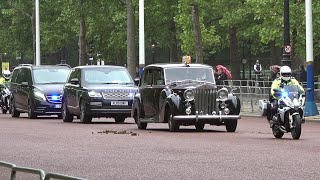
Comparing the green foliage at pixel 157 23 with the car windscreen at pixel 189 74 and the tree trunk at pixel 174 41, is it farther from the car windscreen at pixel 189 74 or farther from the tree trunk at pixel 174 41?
the car windscreen at pixel 189 74

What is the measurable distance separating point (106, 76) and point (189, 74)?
21.9 ft

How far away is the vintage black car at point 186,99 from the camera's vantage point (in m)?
26.9

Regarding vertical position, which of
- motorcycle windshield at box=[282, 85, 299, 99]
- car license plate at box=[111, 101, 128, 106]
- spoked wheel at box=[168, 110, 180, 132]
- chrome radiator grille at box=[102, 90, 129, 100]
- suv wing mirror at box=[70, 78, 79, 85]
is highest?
suv wing mirror at box=[70, 78, 79, 85]

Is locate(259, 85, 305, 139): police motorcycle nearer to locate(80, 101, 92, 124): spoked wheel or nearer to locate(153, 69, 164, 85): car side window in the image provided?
locate(153, 69, 164, 85): car side window

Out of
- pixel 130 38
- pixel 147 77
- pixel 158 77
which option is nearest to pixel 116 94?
pixel 147 77

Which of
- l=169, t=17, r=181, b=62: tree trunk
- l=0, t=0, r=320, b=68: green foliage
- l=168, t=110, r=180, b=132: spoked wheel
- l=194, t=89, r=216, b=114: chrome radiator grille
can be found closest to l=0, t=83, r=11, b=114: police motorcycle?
l=0, t=0, r=320, b=68: green foliage

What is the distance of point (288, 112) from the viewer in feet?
78.3


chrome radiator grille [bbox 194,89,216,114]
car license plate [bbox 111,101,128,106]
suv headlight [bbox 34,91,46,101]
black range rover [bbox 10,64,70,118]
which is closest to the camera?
chrome radiator grille [bbox 194,89,216,114]

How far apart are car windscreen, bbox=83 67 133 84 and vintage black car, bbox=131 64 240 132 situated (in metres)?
5.16

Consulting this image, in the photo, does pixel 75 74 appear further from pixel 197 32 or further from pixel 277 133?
pixel 197 32

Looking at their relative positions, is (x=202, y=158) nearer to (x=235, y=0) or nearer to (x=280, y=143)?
(x=280, y=143)

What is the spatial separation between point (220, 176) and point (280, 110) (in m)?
9.84

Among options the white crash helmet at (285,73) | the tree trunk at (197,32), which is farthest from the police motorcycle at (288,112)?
the tree trunk at (197,32)

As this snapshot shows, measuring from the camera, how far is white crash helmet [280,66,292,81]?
24.2 metres
